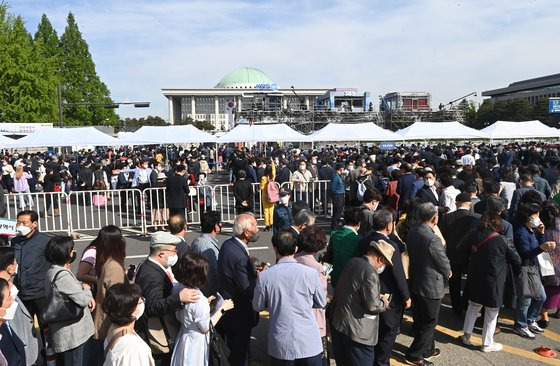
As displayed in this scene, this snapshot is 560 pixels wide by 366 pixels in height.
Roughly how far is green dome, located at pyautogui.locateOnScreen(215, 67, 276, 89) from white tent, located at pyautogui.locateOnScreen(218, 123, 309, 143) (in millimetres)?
133665

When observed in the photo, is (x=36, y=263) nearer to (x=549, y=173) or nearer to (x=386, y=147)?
(x=549, y=173)

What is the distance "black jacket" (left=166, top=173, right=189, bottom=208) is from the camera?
10.4m

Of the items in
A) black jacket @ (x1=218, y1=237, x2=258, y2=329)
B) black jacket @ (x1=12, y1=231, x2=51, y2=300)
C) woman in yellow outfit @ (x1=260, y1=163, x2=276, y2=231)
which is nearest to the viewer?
black jacket @ (x1=218, y1=237, x2=258, y2=329)

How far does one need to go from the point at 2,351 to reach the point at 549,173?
36.3ft

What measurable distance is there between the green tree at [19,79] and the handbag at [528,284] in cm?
3433

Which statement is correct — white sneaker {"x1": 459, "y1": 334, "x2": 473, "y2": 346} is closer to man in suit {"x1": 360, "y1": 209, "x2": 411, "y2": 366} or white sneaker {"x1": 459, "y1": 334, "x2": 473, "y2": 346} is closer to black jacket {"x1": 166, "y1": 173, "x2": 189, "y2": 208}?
man in suit {"x1": 360, "y1": 209, "x2": 411, "y2": 366}

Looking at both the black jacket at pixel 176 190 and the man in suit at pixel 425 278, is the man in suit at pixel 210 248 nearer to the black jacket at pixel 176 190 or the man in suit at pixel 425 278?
the man in suit at pixel 425 278

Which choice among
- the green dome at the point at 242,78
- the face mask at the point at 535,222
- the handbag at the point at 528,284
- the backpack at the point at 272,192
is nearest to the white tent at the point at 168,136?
the backpack at the point at 272,192

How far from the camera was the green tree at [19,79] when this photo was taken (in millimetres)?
31219

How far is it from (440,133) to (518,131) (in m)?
4.12

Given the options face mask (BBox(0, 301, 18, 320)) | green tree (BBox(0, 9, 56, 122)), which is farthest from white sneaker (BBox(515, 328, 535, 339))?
green tree (BBox(0, 9, 56, 122))

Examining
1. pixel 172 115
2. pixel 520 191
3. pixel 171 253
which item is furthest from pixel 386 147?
pixel 172 115

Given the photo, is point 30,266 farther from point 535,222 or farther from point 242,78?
point 242,78

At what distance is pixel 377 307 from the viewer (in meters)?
3.80
